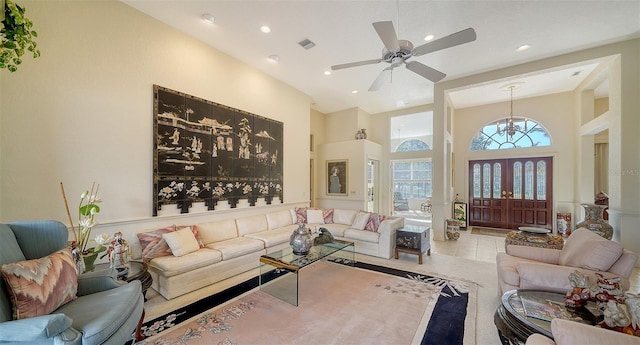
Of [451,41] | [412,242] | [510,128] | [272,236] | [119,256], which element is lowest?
[412,242]

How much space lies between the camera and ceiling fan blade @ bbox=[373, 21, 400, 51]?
7.32ft

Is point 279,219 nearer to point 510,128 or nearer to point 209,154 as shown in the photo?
point 209,154

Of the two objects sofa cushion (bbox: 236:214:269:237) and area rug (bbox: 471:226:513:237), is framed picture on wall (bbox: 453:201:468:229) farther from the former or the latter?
sofa cushion (bbox: 236:214:269:237)

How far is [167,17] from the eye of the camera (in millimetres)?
3404

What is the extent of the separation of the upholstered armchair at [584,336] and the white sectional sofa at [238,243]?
3.14 meters

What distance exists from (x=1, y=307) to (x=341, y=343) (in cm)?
230

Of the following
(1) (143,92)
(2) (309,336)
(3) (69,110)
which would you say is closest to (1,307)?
(2) (309,336)

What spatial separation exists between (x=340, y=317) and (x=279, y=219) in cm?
280

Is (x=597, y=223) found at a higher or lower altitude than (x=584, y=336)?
lower

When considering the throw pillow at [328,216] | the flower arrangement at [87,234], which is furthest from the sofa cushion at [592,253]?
the flower arrangement at [87,234]

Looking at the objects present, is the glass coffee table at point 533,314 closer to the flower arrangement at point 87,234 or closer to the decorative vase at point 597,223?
the flower arrangement at point 87,234

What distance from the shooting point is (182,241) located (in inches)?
125

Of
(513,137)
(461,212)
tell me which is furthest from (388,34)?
(513,137)

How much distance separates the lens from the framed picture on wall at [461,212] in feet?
22.6
